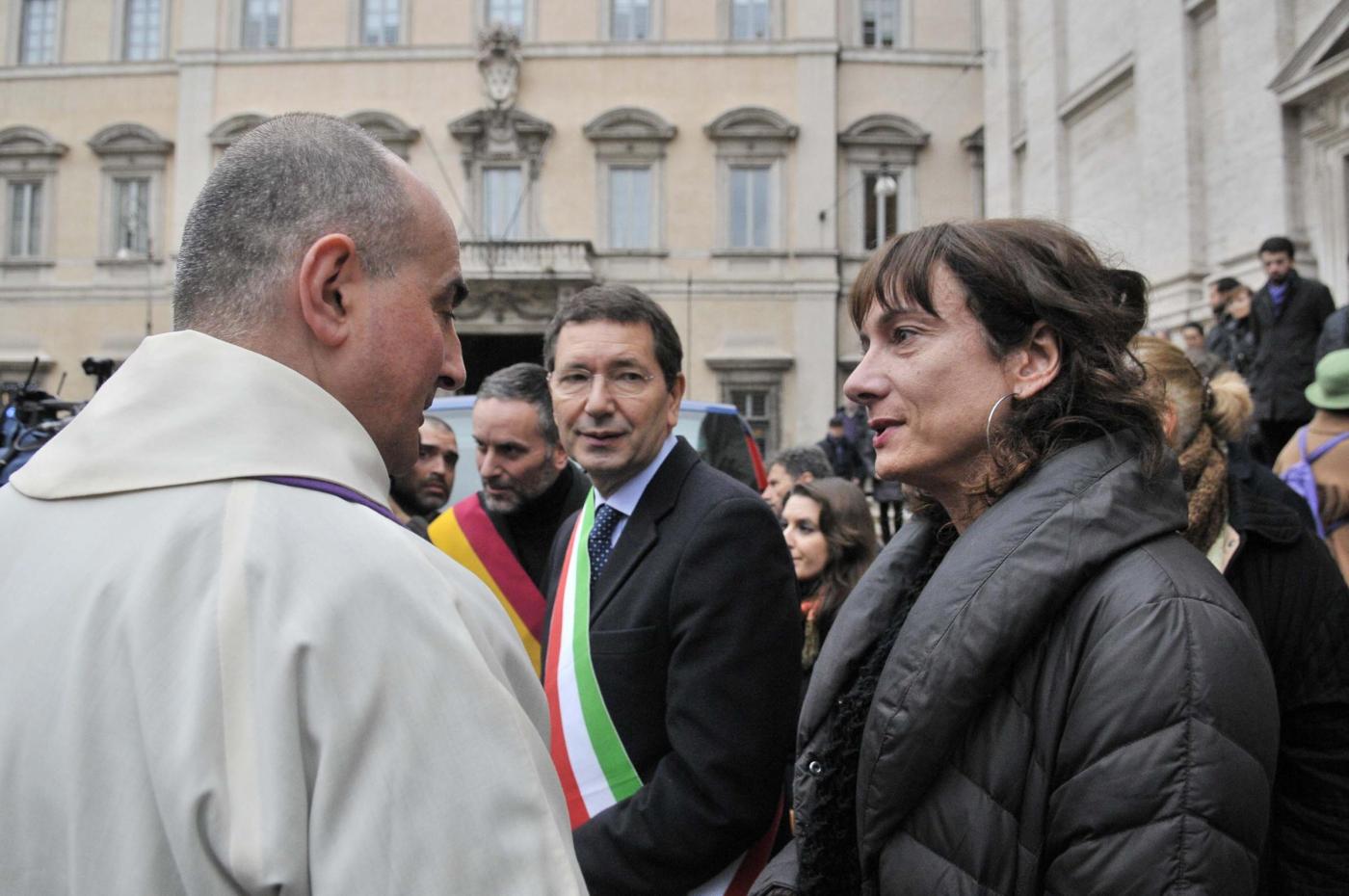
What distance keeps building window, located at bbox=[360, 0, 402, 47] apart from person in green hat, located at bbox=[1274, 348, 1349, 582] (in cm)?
2569

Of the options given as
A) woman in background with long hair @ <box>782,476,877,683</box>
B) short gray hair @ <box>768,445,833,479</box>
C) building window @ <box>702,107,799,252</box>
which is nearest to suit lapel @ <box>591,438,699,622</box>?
woman in background with long hair @ <box>782,476,877,683</box>

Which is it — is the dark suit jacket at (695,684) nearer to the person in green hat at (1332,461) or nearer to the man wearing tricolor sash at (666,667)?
the man wearing tricolor sash at (666,667)

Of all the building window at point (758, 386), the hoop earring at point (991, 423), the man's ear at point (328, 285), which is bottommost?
the hoop earring at point (991, 423)

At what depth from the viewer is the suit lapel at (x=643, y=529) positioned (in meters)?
2.47

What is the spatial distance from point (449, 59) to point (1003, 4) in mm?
12563

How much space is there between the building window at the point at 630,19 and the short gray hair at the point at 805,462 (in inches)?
870

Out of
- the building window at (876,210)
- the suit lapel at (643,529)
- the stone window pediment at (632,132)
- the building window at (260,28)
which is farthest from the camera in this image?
the building window at (260,28)

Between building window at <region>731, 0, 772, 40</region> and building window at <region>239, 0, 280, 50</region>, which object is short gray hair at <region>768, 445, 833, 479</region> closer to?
building window at <region>731, 0, 772, 40</region>

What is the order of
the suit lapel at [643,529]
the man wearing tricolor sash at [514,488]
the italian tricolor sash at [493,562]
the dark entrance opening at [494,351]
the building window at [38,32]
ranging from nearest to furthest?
the suit lapel at [643,529] → the italian tricolor sash at [493,562] → the man wearing tricolor sash at [514,488] → the dark entrance opening at [494,351] → the building window at [38,32]

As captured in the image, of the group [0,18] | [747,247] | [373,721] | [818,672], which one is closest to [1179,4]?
[747,247]

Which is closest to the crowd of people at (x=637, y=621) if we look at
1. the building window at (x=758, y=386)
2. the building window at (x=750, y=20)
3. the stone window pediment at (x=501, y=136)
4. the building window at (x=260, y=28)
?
the building window at (x=758, y=386)

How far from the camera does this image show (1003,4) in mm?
19875

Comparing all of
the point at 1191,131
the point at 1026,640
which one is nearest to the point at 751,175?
the point at 1191,131

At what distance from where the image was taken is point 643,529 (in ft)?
8.29
